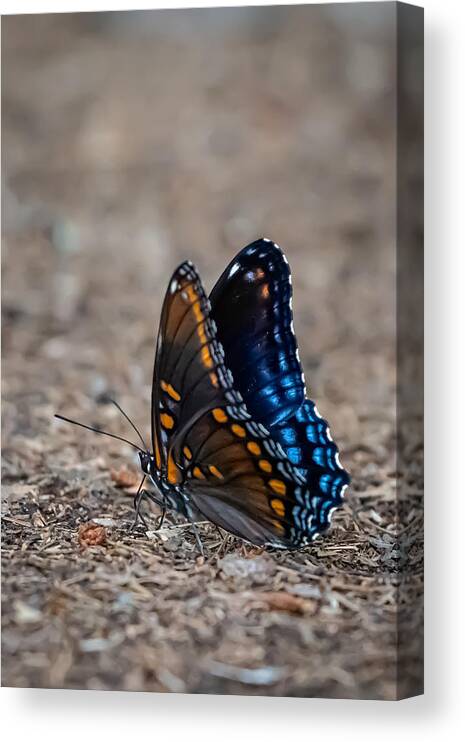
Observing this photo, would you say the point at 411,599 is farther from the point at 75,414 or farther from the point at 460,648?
the point at 75,414

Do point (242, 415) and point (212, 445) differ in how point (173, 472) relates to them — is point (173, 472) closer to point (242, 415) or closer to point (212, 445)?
point (212, 445)

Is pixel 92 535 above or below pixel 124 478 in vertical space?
below

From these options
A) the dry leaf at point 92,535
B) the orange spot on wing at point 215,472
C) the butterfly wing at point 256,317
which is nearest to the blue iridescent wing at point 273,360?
the butterfly wing at point 256,317

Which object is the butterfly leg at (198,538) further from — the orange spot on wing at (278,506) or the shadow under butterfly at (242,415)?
the orange spot on wing at (278,506)

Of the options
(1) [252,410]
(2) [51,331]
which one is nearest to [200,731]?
(1) [252,410]

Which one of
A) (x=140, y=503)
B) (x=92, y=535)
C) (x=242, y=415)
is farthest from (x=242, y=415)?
(x=92, y=535)

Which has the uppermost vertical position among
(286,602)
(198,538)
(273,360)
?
(273,360)

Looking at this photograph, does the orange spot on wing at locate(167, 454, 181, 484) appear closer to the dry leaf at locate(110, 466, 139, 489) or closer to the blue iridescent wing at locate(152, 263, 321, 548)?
the blue iridescent wing at locate(152, 263, 321, 548)
